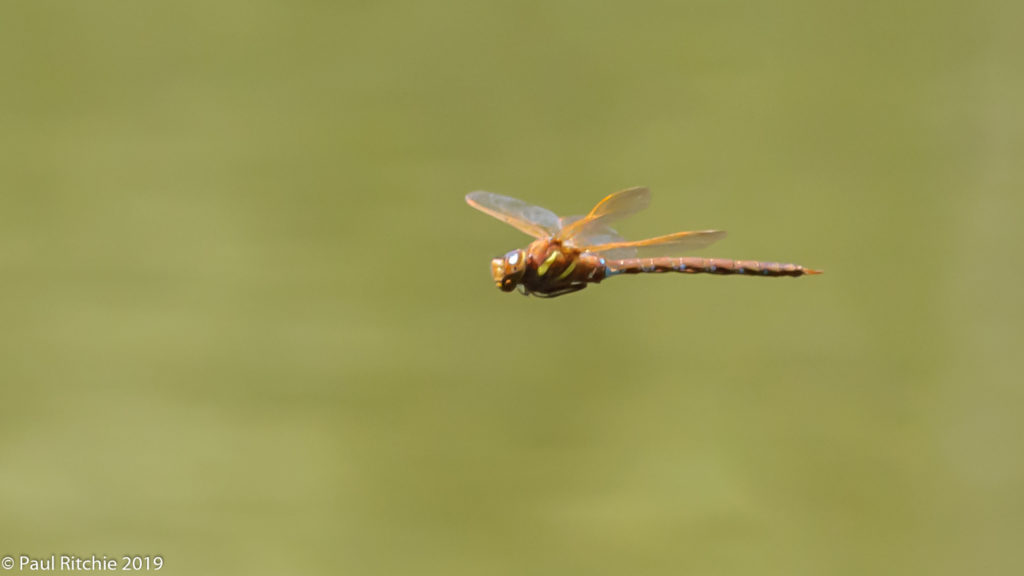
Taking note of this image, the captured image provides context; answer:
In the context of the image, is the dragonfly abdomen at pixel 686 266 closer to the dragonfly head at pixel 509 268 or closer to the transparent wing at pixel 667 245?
the transparent wing at pixel 667 245

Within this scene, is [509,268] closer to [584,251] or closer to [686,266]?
[584,251]

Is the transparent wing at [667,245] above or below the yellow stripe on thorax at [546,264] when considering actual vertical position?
above

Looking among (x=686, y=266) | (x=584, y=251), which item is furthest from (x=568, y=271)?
(x=686, y=266)

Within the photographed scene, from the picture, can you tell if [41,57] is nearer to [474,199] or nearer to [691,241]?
[474,199]

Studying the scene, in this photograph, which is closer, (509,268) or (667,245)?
(509,268)

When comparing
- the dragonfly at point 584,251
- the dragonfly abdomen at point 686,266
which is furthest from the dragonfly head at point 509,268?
the dragonfly abdomen at point 686,266

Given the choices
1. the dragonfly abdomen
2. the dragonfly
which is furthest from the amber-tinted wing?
the dragonfly abdomen
